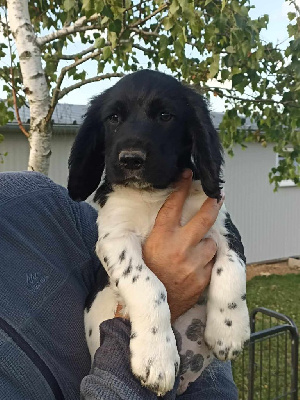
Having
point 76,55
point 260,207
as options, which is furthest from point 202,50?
point 260,207

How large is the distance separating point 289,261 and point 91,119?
37.6ft

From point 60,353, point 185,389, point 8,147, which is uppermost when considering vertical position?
point 60,353

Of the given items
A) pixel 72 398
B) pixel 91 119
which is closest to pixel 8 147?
pixel 91 119

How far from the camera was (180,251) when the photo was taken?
1.80 m

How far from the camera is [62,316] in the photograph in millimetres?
1693

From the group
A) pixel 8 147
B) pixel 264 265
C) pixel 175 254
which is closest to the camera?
pixel 175 254

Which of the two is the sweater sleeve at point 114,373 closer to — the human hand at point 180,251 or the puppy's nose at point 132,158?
the human hand at point 180,251

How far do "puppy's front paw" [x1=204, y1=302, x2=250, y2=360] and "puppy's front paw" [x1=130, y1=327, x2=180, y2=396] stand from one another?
0.18 metres

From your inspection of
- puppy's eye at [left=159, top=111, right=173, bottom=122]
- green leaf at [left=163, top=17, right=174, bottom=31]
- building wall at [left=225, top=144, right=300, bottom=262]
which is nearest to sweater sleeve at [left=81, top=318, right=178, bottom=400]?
puppy's eye at [left=159, top=111, right=173, bottom=122]

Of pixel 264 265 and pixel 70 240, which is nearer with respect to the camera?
pixel 70 240

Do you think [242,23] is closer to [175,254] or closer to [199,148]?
[199,148]

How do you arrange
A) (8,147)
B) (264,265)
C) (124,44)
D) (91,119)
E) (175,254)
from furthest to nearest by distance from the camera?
1. (264,265)
2. (8,147)
3. (124,44)
4. (91,119)
5. (175,254)

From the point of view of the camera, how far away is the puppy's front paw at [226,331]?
69.6 inches

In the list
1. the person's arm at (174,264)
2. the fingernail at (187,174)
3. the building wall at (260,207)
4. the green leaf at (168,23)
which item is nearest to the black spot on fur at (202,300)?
the person's arm at (174,264)
